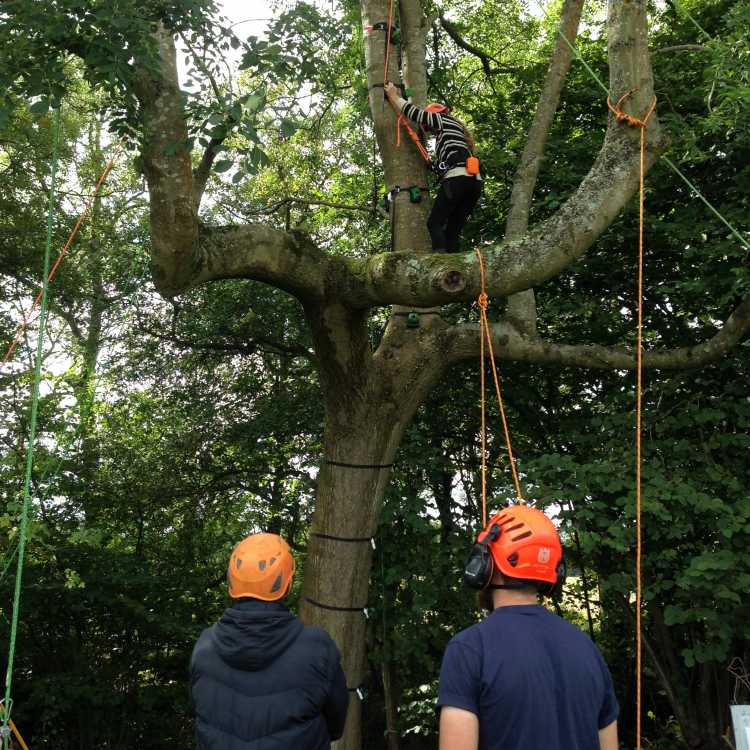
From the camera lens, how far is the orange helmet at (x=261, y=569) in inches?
79.1

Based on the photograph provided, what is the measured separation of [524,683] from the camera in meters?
1.66

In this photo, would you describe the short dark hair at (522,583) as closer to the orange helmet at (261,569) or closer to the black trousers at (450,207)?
the orange helmet at (261,569)

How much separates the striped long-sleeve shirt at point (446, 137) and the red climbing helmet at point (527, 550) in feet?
11.4

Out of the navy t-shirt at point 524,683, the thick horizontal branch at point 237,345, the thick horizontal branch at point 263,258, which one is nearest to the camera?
the navy t-shirt at point 524,683

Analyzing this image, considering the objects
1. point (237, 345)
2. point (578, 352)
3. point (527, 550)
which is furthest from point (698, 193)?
point (237, 345)

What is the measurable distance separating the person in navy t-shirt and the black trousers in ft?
10.9

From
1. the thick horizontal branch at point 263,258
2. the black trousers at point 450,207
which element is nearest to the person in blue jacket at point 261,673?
the thick horizontal branch at point 263,258

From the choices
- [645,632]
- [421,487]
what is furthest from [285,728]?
[645,632]

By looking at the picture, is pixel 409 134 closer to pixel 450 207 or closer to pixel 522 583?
pixel 450 207

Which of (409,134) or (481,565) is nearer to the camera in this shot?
(481,565)

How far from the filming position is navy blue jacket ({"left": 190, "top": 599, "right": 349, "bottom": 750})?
1.93 m

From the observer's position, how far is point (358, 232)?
8.18 meters

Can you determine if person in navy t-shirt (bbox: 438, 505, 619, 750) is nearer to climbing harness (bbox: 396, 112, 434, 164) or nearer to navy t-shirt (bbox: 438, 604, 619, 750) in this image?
navy t-shirt (bbox: 438, 604, 619, 750)

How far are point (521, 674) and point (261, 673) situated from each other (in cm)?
67
